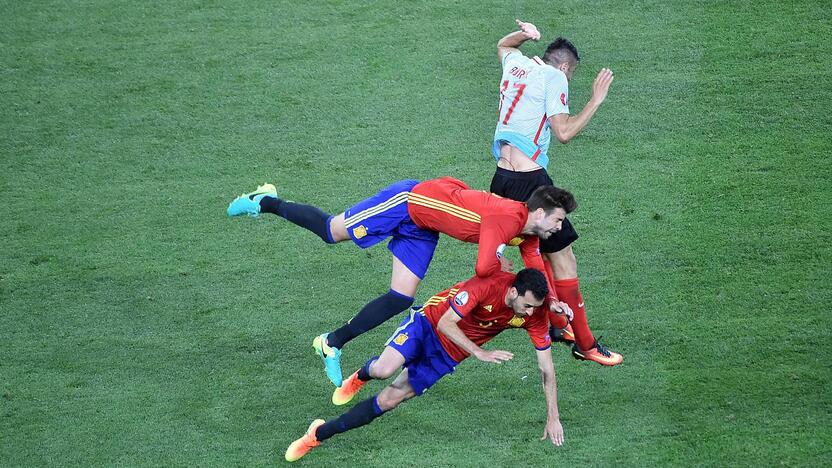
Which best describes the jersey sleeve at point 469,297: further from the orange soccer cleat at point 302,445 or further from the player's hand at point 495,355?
the orange soccer cleat at point 302,445

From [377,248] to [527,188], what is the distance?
6.79ft

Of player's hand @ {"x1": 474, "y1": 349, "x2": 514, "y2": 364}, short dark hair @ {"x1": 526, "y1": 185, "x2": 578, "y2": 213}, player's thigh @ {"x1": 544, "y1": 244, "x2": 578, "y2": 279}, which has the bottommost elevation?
player's hand @ {"x1": 474, "y1": 349, "x2": 514, "y2": 364}

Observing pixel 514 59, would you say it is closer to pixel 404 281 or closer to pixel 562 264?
pixel 562 264

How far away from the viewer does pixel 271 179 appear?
947 cm

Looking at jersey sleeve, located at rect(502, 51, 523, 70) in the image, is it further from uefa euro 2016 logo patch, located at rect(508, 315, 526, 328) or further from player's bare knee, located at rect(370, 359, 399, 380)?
player's bare knee, located at rect(370, 359, 399, 380)

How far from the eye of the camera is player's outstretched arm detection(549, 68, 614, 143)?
6.93 meters

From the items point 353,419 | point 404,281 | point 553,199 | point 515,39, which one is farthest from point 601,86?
point 353,419

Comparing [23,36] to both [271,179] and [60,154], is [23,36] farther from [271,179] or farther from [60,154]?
[271,179]

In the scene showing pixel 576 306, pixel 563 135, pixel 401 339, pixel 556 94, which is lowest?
pixel 401 339

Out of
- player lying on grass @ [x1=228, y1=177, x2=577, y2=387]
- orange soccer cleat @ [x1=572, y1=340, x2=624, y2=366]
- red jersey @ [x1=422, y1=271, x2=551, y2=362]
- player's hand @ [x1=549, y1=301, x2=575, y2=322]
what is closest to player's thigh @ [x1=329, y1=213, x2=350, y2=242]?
player lying on grass @ [x1=228, y1=177, x2=577, y2=387]

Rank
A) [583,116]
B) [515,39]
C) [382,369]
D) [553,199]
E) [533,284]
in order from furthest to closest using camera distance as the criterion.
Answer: [515,39] < [382,369] < [583,116] < [553,199] < [533,284]

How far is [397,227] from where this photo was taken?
283 inches

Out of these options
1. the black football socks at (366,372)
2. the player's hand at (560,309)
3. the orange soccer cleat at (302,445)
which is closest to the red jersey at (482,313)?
the player's hand at (560,309)

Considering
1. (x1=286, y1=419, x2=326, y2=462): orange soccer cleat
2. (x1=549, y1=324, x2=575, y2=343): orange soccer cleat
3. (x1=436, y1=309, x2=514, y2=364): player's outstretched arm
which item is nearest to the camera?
(x1=436, y1=309, x2=514, y2=364): player's outstretched arm
